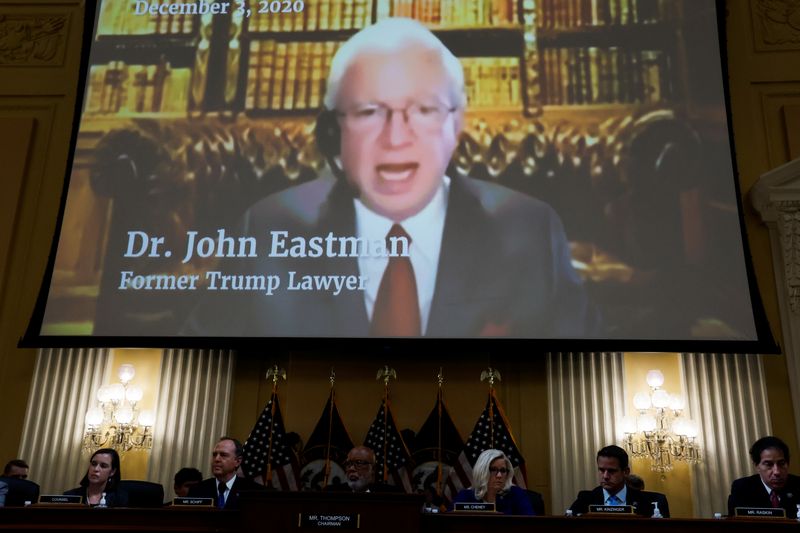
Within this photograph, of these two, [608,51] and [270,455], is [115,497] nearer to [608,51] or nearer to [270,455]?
[270,455]

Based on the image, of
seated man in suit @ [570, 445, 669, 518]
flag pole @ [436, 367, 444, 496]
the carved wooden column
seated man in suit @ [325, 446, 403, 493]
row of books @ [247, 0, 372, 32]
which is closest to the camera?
seated man in suit @ [570, 445, 669, 518]

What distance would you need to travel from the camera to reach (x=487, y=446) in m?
7.08

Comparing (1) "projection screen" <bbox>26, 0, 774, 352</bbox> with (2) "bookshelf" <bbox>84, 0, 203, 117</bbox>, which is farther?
(2) "bookshelf" <bbox>84, 0, 203, 117</bbox>

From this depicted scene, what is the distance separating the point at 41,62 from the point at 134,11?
1399 millimetres

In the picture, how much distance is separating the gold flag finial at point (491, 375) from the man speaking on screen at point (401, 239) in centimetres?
74

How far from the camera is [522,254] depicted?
7.09 m

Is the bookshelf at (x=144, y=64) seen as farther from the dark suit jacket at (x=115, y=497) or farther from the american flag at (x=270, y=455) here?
the dark suit jacket at (x=115, y=497)

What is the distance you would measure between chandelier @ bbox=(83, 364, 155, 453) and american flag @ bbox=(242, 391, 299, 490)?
96cm

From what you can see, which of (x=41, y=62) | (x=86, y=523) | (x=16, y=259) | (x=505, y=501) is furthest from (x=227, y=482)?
(x=41, y=62)

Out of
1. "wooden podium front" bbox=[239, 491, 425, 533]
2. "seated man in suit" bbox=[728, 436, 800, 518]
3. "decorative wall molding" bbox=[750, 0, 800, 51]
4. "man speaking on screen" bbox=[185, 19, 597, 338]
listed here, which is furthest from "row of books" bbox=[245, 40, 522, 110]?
"wooden podium front" bbox=[239, 491, 425, 533]

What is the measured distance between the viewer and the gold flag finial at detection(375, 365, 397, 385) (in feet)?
24.8

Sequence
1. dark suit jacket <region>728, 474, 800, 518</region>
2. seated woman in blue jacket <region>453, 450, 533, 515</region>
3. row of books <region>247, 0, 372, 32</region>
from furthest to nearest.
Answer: row of books <region>247, 0, 372, 32</region>
dark suit jacket <region>728, 474, 800, 518</region>
seated woman in blue jacket <region>453, 450, 533, 515</region>

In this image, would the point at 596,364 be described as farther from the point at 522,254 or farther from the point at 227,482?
the point at 227,482

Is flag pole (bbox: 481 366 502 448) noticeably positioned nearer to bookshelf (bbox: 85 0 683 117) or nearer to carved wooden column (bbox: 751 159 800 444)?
bookshelf (bbox: 85 0 683 117)
